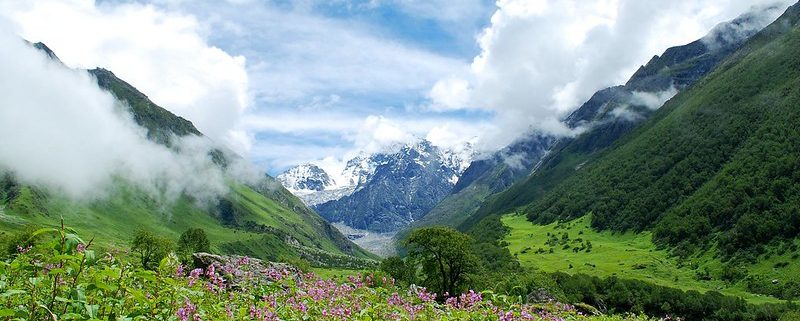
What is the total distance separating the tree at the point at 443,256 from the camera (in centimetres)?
8975

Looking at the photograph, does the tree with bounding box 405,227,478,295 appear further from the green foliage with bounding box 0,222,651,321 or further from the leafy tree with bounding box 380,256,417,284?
the green foliage with bounding box 0,222,651,321

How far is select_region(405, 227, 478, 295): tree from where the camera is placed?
89750 mm

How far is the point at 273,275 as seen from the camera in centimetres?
1084

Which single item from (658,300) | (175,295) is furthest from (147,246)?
(658,300)

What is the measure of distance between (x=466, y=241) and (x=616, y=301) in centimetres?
9097

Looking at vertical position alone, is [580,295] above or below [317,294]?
below

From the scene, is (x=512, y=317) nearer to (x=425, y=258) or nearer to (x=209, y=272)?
(x=209, y=272)

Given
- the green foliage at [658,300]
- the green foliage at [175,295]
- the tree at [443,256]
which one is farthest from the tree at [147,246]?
the green foliage at [175,295]

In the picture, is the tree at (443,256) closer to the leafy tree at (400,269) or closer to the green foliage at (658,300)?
the leafy tree at (400,269)

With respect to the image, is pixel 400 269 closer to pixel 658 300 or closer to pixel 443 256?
pixel 443 256

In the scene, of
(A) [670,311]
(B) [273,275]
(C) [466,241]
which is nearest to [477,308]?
(B) [273,275]

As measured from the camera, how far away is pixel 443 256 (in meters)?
90.9

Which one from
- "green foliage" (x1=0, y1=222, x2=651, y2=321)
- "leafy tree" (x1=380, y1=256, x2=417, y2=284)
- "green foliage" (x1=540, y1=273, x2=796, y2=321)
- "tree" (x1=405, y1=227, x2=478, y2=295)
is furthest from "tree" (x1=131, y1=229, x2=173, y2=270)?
"green foliage" (x1=0, y1=222, x2=651, y2=321)

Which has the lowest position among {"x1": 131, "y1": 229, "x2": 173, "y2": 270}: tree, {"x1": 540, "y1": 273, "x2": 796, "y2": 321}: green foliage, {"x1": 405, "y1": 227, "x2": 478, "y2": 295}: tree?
{"x1": 540, "y1": 273, "x2": 796, "y2": 321}: green foliage
